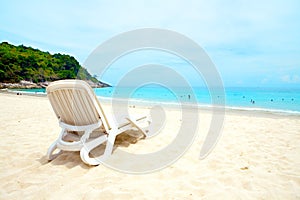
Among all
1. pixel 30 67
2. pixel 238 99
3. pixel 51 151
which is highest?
pixel 30 67

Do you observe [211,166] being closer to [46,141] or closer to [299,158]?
[299,158]

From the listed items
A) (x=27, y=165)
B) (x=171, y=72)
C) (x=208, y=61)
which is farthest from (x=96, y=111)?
(x=171, y=72)

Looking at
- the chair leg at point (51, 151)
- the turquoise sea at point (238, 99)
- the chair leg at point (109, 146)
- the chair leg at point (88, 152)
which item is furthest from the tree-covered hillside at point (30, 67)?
the chair leg at point (88, 152)

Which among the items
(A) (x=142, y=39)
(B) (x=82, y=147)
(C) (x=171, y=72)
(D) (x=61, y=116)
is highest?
(A) (x=142, y=39)

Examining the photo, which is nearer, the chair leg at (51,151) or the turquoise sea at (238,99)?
the chair leg at (51,151)

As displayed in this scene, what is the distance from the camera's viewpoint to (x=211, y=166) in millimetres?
2729

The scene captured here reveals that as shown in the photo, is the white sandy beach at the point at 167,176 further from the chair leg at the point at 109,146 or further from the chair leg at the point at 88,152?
the chair leg at the point at 109,146

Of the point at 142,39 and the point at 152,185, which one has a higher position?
the point at 142,39

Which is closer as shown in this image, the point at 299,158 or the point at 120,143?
the point at 299,158

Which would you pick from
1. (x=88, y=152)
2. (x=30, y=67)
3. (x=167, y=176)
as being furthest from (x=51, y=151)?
(x=30, y=67)

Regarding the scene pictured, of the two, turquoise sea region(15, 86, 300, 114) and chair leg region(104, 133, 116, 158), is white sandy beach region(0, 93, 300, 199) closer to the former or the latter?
chair leg region(104, 133, 116, 158)

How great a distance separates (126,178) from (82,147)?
78cm

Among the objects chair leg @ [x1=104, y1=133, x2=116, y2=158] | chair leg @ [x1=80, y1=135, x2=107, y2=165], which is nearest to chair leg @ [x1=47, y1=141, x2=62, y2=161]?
chair leg @ [x1=80, y1=135, x2=107, y2=165]

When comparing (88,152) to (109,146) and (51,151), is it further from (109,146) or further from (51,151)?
(51,151)
